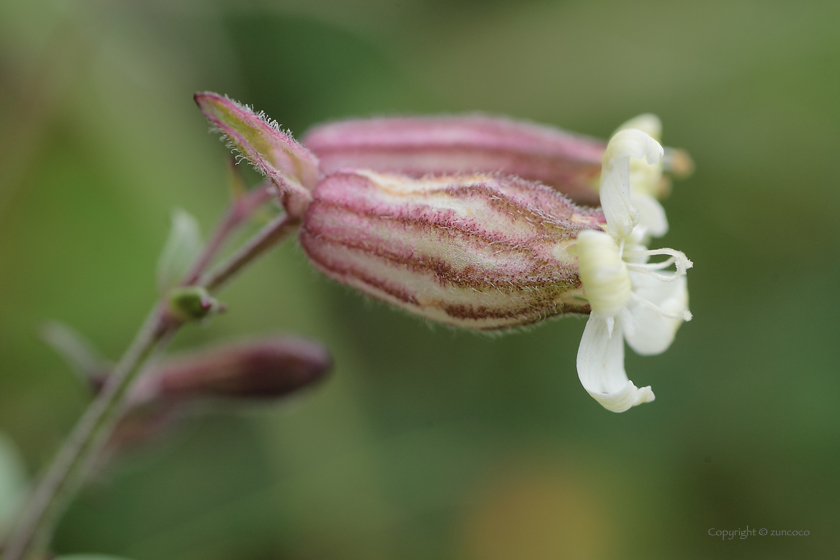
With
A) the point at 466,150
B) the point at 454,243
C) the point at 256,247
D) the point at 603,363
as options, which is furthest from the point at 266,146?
the point at 603,363

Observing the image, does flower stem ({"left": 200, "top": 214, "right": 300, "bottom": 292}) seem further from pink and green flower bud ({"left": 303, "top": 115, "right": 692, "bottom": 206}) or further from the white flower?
the white flower

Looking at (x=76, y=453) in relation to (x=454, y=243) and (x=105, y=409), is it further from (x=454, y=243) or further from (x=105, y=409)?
(x=454, y=243)

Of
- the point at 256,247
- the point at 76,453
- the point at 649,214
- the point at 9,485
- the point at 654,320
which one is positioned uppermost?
the point at 649,214

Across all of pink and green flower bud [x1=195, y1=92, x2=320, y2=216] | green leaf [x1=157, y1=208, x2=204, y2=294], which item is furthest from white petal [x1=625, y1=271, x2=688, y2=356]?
green leaf [x1=157, y1=208, x2=204, y2=294]

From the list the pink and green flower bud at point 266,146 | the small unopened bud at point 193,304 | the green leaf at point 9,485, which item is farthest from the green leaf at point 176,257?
the green leaf at point 9,485

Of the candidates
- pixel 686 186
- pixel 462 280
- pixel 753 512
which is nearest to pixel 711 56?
pixel 686 186

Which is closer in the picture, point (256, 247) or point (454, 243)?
point (454, 243)
